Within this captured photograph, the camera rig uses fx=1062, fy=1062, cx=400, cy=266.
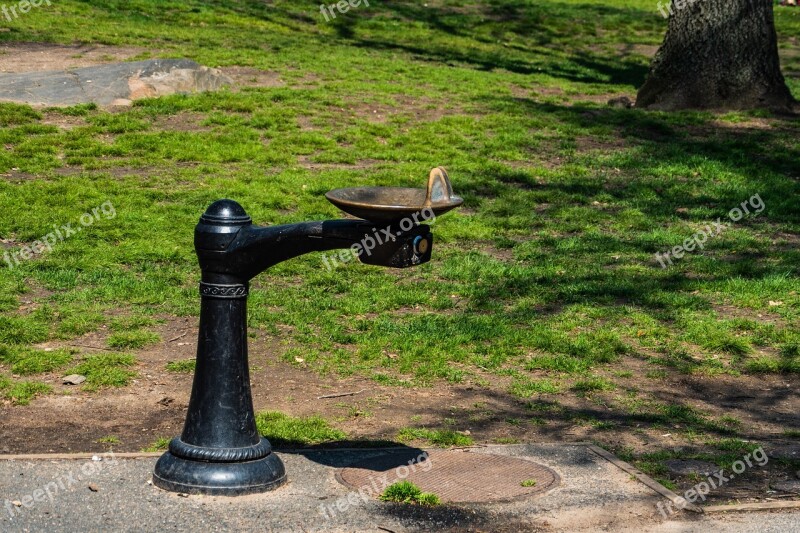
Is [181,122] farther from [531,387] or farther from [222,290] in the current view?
[222,290]

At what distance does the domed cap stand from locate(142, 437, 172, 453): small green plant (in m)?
1.40

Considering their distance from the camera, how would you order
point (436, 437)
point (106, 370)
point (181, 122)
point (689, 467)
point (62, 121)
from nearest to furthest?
point (689, 467)
point (436, 437)
point (106, 370)
point (62, 121)
point (181, 122)

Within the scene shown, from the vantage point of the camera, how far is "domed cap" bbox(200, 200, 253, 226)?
181 inches

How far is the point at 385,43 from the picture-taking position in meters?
20.3

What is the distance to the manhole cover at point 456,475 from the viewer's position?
4.77 m

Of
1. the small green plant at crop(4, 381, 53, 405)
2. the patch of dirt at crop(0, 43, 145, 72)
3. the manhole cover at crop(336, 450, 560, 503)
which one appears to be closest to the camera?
the manhole cover at crop(336, 450, 560, 503)

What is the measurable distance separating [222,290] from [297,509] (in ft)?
3.25

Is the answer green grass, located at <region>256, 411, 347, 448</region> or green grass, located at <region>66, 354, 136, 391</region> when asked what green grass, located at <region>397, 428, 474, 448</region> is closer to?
green grass, located at <region>256, 411, 347, 448</region>

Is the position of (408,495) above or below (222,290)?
below

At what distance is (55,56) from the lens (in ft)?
51.2

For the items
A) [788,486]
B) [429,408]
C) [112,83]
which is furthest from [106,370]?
[112,83]

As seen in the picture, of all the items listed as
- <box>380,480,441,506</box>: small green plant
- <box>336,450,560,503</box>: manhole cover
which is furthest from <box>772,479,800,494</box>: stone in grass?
<box>380,480,441,506</box>: small green plant

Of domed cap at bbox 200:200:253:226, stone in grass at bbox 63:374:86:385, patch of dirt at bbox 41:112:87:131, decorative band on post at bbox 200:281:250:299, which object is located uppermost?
domed cap at bbox 200:200:253:226

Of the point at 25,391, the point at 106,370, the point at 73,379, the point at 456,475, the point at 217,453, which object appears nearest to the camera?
the point at 217,453
